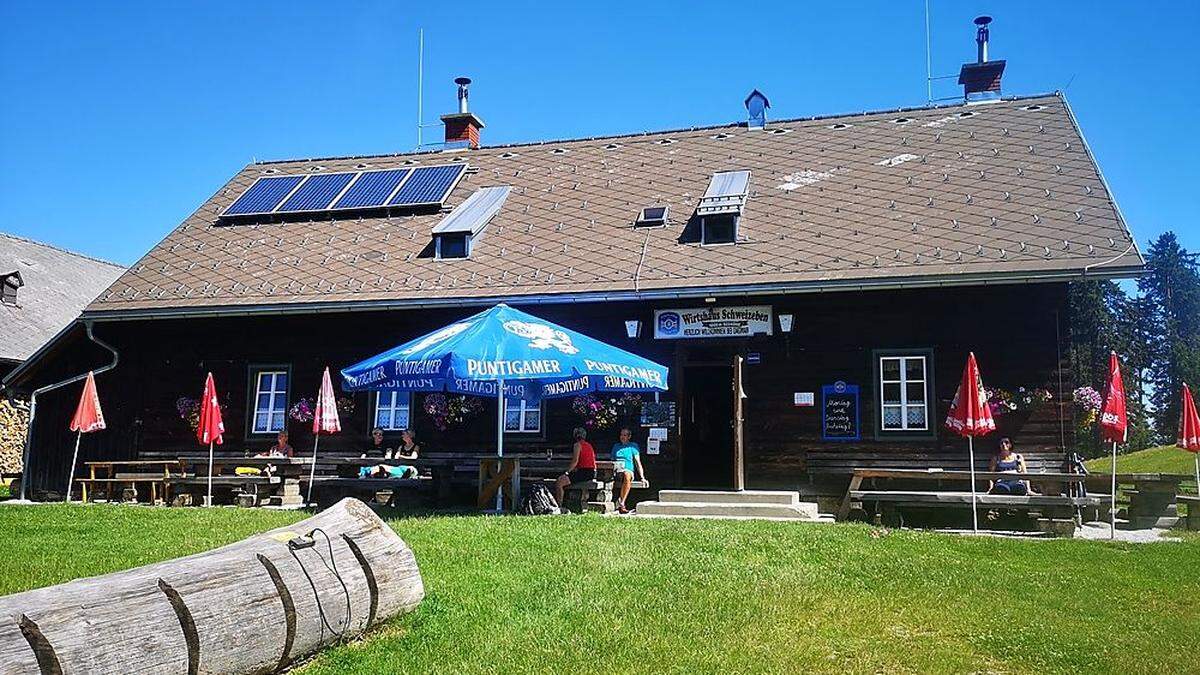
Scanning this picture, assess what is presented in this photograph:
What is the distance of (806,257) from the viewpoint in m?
14.2

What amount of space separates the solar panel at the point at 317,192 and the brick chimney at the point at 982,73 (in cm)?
1232

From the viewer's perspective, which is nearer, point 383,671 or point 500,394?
point 383,671

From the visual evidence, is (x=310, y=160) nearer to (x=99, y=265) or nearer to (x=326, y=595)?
(x=99, y=265)

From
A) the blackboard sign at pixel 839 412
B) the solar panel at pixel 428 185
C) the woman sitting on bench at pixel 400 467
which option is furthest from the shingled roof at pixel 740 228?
the woman sitting on bench at pixel 400 467

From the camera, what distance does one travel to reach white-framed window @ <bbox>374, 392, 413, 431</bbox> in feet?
52.1

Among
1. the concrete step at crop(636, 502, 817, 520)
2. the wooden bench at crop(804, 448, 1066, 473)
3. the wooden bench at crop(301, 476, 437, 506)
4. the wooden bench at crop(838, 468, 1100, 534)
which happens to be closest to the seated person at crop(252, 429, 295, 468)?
the wooden bench at crop(301, 476, 437, 506)

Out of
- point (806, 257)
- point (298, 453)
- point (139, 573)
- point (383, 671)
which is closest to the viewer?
point (139, 573)

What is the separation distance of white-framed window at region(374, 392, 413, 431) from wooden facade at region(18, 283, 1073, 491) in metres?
0.20

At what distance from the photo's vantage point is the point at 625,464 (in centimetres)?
1333

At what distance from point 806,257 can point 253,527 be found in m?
8.25

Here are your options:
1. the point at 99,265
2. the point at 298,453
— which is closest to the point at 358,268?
the point at 298,453

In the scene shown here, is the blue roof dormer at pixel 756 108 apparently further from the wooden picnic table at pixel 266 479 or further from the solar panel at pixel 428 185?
the wooden picnic table at pixel 266 479

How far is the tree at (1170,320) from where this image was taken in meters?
50.0

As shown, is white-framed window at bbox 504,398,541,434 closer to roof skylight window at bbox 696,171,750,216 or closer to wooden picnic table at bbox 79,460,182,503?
roof skylight window at bbox 696,171,750,216
